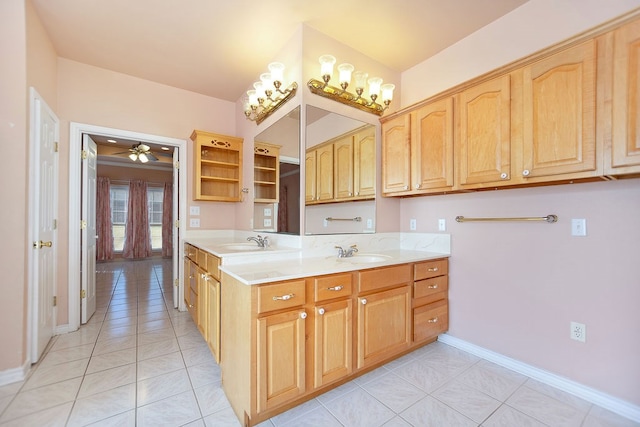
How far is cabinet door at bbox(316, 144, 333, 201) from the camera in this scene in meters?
2.26

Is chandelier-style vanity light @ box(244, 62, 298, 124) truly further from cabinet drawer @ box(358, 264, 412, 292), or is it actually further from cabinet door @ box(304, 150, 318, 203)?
cabinet drawer @ box(358, 264, 412, 292)

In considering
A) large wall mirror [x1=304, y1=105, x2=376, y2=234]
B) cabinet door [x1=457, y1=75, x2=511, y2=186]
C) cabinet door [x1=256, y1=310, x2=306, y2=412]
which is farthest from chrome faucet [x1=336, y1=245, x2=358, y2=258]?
cabinet door [x1=457, y1=75, x2=511, y2=186]

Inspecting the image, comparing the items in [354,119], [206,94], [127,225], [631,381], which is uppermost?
[206,94]

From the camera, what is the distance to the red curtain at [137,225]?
22.6 ft

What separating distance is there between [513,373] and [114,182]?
8.43 meters

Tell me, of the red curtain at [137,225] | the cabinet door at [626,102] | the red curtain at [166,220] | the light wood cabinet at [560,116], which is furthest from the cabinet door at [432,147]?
the red curtain at [137,225]

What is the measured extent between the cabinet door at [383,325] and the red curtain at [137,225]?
7206 millimetres

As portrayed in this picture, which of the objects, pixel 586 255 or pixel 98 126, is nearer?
pixel 586 255

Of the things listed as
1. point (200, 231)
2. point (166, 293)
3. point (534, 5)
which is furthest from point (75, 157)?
point (534, 5)

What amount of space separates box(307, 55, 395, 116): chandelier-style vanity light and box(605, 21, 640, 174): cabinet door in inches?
58.8

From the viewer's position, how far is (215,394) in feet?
5.55

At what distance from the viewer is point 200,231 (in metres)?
3.31

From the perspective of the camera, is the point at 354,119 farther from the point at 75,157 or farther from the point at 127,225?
the point at 127,225

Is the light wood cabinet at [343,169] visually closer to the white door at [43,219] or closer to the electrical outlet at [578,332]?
the electrical outlet at [578,332]
